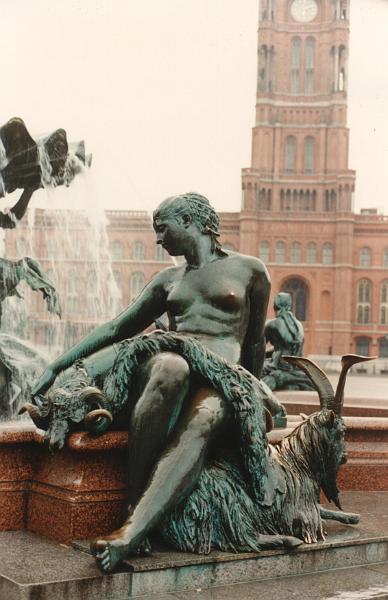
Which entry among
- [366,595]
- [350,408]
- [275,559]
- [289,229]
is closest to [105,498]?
[275,559]

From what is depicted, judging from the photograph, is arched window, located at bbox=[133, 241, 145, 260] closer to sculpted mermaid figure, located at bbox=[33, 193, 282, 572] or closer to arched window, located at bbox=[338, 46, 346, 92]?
arched window, located at bbox=[338, 46, 346, 92]

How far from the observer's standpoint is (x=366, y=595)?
2.44 m

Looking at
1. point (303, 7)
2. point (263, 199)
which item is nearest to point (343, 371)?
point (263, 199)

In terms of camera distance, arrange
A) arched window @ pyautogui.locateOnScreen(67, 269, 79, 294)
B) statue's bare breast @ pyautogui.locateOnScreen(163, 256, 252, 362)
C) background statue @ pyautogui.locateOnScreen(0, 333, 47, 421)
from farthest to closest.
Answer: arched window @ pyautogui.locateOnScreen(67, 269, 79, 294), background statue @ pyautogui.locateOnScreen(0, 333, 47, 421), statue's bare breast @ pyautogui.locateOnScreen(163, 256, 252, 362)

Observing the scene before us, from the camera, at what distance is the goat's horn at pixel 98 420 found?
2.63 m

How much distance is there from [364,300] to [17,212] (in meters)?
63.9

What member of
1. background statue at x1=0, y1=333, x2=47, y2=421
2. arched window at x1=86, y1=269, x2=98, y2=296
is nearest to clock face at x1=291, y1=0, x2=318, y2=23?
arched window at x1=86, y1=269, x2=98, y2=296

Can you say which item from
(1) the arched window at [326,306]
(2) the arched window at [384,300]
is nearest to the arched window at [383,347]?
(2) the arched window at [384,300]

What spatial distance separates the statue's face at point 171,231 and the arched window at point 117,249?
65028mm

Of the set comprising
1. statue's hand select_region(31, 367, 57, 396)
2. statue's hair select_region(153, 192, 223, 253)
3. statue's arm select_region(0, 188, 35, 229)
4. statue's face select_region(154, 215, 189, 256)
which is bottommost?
statue's hand select_region(31, 367, 57, 396)

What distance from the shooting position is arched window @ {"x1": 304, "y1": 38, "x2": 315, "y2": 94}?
74125 mm

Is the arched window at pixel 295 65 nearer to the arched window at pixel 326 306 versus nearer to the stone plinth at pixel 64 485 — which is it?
the arched window at pixel 326 306

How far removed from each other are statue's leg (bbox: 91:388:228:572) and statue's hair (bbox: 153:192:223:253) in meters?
0.63

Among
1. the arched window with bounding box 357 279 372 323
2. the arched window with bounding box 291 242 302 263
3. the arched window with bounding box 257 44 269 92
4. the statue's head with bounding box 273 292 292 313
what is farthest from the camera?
the arched window with bounding box 257 44 269 92
